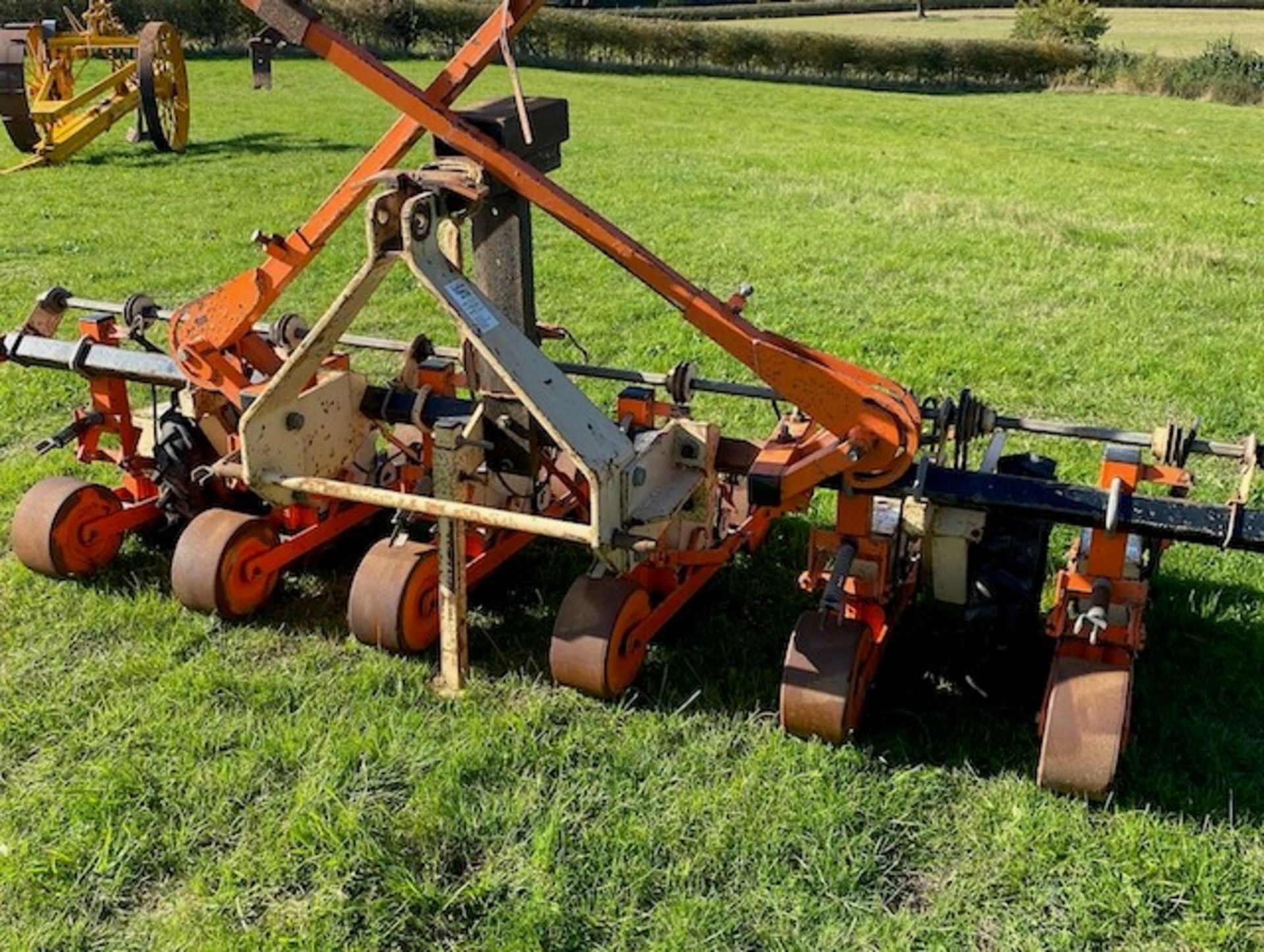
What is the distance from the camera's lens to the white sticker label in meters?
3.91

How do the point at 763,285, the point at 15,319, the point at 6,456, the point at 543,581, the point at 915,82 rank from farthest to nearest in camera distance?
the point at 915,82, the point at 763,285, the point at 15,319, the point at 6,456, the point at 543,581

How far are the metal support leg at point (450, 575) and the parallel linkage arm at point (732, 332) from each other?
35.1 inches

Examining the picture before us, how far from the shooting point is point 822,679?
421 centimetres

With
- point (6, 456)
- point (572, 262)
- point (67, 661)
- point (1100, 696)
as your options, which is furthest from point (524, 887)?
point (572, 262)

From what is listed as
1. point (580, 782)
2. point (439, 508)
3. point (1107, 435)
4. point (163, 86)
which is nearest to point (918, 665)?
point (1107, 435)

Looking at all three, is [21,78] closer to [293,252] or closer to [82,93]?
[82,93]

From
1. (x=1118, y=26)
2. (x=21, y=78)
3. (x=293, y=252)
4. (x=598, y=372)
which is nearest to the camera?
(x=293, y=252)

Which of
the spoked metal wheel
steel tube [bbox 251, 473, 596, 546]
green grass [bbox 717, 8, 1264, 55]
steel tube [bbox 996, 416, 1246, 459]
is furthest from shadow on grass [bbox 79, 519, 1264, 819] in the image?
green grass [bbox 717, 8, 1264, 55]

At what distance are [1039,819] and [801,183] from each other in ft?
43.6

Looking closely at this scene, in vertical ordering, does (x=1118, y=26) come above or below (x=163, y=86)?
above

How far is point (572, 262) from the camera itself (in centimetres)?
1193

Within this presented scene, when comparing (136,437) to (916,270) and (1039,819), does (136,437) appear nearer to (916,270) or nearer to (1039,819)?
(1039,819)

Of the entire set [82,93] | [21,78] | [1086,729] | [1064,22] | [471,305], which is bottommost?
[1086,729]

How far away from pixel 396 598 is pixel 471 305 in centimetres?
136
